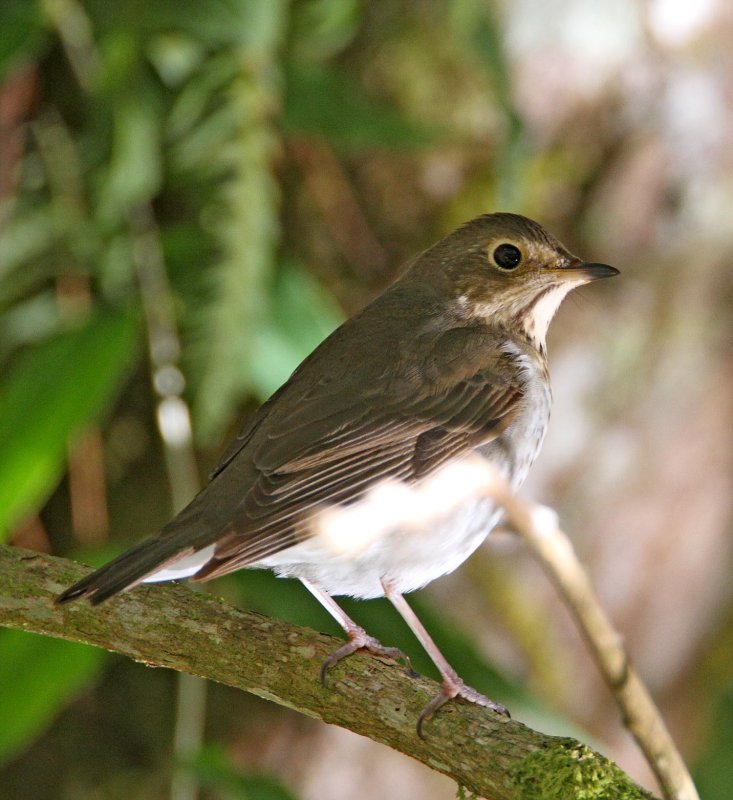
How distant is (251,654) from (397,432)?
2.58 ft

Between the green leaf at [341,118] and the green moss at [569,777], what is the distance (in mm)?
2411

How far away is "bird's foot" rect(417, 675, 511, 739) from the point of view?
2.49 meters

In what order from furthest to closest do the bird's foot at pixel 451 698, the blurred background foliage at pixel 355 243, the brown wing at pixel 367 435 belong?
the blurred background foliage at pixel 355 243 → the brown wing at pixel 367 435 → the bird's foot at pixel 451 698

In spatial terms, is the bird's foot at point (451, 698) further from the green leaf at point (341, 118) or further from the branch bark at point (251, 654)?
the green leaf at point (341, 118)

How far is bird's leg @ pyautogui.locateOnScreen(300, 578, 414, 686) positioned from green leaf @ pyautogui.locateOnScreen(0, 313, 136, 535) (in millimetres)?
832

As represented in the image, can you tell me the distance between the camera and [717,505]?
519cm

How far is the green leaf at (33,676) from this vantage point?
3.31 m

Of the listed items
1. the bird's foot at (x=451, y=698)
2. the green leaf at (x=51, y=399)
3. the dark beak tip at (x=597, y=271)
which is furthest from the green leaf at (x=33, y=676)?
the dark beak tip at (x=597, y=271)

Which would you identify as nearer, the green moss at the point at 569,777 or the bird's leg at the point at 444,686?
the green moss at the point at 569,777

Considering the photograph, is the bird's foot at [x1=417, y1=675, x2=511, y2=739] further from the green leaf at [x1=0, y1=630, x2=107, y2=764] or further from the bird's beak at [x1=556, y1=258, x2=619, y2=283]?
the bird's beak at [x1=556, y1=258, x2=619, y2=283]

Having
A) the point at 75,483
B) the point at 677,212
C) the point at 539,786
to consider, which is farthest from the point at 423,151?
the point at 539,786

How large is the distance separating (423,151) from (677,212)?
103cm

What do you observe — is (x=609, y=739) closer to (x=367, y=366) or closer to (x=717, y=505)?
(x=717, y=505)

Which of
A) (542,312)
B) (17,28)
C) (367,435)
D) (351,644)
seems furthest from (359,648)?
(17,28)
